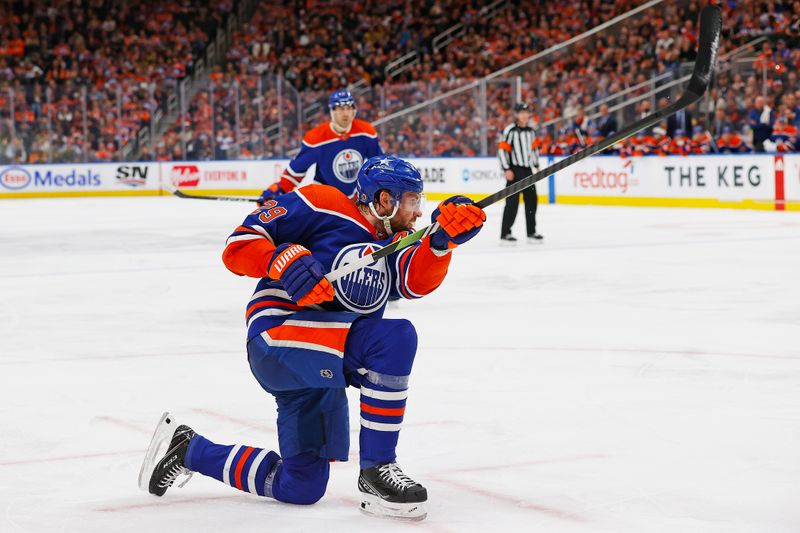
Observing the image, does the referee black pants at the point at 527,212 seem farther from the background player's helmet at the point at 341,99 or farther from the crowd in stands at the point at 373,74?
the crowd in stands at the point at 373,74

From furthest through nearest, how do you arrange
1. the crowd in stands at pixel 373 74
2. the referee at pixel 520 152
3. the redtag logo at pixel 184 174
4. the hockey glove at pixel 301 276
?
the redtag logo at pixel 184 174 < the crowd in stands at pixel 373 74 < the referee at pixel 520 152 < the hockey glove at pixel 301 276

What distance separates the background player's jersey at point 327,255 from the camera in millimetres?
3143

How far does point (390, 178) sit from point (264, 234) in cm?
35

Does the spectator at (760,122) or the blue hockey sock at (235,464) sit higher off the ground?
the spectator at (760,122)

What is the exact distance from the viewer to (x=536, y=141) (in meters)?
12.4

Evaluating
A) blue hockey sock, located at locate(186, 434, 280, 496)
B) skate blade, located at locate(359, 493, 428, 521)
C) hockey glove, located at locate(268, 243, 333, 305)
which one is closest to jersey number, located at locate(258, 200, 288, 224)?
hockey glove, located at locate(268, 243, 333, 305)

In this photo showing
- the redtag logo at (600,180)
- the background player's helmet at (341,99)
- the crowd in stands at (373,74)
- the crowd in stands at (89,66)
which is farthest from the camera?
the crowd in stands at (89,66)

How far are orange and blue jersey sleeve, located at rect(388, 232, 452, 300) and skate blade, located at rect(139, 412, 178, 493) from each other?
740 millimetres

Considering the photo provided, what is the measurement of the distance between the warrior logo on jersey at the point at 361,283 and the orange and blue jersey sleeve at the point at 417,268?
39 mm

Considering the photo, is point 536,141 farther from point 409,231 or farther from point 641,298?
point 409,231

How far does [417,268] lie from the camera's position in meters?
3.20

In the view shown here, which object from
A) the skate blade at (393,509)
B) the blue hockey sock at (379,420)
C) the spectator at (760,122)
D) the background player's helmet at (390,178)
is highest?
the spectator at (760,122)

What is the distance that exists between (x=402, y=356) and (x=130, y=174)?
22253mm

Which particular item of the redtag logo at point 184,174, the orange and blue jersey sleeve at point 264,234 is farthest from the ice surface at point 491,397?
the redtag logo at point 184,174
